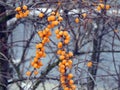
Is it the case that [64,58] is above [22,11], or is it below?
below

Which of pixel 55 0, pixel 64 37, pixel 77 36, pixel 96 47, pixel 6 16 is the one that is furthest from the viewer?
pixel 96 47

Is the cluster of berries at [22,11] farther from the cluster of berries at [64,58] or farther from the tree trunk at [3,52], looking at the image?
the tree trunk at [3,52]

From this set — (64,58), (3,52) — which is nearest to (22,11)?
(64,58)

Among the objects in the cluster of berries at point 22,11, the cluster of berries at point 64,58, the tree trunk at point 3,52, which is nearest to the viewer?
the cluster of berries at point 64,58

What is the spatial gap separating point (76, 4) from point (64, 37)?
0.63 metres

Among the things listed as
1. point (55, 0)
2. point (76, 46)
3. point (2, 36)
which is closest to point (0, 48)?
point (2, 36)

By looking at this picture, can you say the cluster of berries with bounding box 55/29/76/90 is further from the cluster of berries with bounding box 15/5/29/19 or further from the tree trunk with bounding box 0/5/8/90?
the tree trunk with bounding box 0/5/8/90

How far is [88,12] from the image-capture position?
2500 mm

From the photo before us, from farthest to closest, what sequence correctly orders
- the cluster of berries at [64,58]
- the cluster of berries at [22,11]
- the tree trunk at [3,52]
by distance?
1. the tree trunk at [3,52]
2. the cluster of berries at [22,11]
3. the cluster of berries at [64,58]

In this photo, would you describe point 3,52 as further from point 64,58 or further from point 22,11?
point 64,58

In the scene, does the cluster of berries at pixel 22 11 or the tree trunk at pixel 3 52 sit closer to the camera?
the cluster of berries at pixel 22 11

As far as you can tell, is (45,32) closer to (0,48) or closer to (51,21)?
(51,21)

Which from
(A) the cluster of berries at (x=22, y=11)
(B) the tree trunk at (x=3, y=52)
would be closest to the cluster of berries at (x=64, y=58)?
(A) the cluster of berries at (x=22, y=11)

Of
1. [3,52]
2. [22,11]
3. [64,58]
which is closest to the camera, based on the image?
[64,58]
